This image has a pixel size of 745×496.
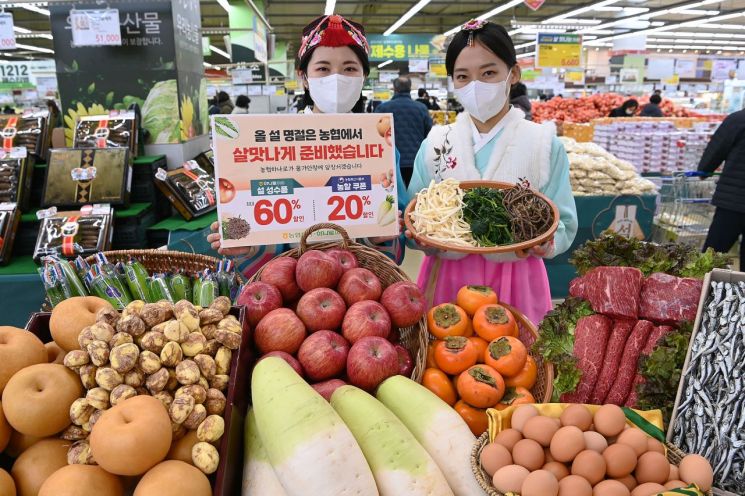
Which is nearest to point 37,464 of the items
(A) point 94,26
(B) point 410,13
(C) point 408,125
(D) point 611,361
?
(D) point 611,361

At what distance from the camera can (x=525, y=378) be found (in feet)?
4.98

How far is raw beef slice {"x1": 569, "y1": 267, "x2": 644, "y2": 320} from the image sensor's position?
1512mm

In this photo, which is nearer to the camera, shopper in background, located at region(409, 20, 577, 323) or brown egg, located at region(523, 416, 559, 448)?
brown egg, located at region(523, 416, 559, 448)

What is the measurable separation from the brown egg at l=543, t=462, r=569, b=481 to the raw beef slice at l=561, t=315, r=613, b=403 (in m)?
0.37

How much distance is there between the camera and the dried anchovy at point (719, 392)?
1.20 metres

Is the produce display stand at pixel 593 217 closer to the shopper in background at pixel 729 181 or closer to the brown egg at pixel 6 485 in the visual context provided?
the shopper in background at pixel 729 181

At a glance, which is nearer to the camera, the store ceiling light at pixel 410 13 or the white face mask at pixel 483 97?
the white face mask at pixel 483 97

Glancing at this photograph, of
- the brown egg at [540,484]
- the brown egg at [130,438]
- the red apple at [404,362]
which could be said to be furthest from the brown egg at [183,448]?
the brown egg at [540,484]

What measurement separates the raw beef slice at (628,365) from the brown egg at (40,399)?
1.36m

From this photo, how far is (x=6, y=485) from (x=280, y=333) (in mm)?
679

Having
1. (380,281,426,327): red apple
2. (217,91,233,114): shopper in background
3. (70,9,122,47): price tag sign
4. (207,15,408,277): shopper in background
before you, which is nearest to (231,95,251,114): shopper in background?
(217,91,233,114): shopper in background

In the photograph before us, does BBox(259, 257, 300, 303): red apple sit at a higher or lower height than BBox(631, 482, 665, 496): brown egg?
higher

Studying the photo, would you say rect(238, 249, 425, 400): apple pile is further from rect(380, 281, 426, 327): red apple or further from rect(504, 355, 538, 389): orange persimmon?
rect(504, 355, 538, 389): orange persimmon

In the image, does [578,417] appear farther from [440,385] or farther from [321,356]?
[321,356]
